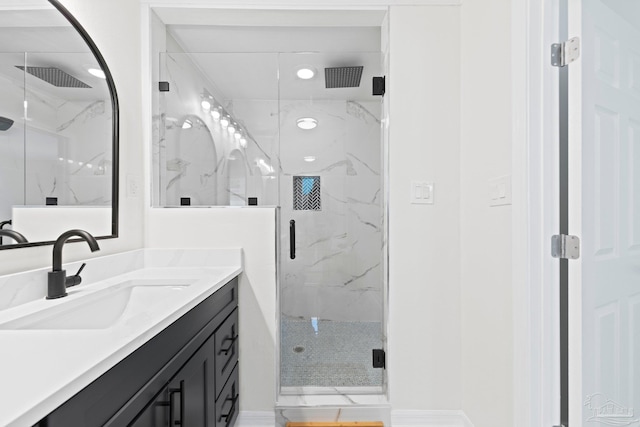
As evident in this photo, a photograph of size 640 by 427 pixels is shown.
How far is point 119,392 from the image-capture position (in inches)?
28.3

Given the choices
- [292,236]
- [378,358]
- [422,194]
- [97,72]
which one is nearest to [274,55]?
[97,72]

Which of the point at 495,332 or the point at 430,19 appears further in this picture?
the point at 430,19

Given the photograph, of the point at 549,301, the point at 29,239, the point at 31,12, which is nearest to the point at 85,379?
the point at 29,239

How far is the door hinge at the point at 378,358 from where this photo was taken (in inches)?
74.0

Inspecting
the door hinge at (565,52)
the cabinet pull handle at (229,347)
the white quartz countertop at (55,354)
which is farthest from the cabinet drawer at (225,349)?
the door hinge at (565,52)

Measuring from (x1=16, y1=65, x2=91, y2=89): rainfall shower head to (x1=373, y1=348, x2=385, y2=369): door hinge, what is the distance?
1926mm

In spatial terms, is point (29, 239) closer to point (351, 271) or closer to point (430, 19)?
point (351, 271)

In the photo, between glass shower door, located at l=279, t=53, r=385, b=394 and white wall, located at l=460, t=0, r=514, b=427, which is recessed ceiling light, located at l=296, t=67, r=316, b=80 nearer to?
glass shower door, located at l=279, t=53, r=385, b=394

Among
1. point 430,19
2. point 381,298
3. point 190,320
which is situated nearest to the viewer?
point 190,320

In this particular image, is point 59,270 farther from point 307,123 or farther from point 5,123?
point 307,123

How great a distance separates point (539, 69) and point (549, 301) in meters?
0.85

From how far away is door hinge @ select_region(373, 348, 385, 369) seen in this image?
6.17 feet

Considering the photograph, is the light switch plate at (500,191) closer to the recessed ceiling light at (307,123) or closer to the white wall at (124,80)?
the recessed ceiling light at (307,123)
